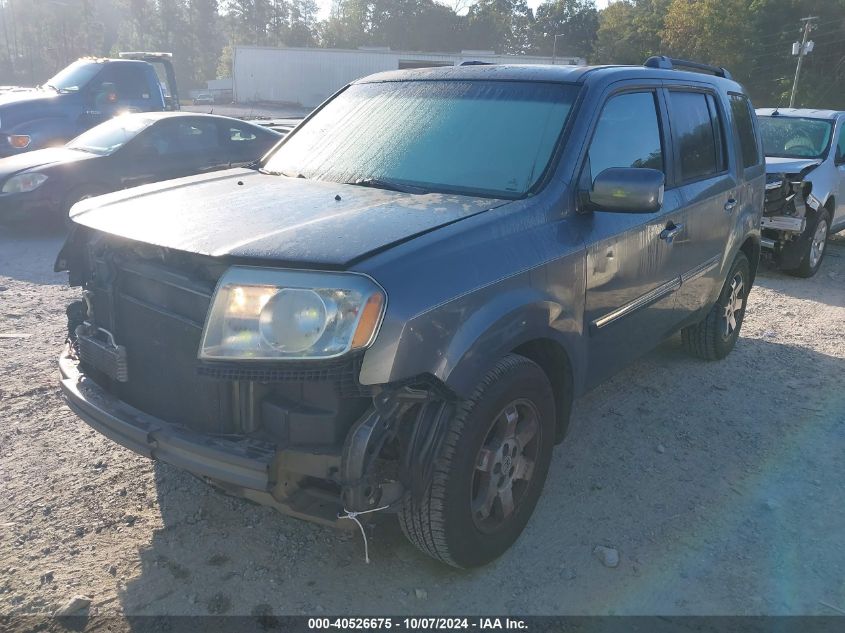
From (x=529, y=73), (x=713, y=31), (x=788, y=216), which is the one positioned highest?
(x=713, y=31)

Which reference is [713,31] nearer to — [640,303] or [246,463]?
[640,303]

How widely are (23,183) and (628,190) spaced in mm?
7663

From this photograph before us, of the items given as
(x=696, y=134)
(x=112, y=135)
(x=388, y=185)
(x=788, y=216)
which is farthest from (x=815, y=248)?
(x=112, y=135)

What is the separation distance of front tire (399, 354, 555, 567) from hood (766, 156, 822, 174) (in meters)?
6.42

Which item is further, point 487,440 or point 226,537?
point 226,537

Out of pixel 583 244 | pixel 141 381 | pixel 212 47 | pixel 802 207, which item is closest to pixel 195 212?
pixel 141 381

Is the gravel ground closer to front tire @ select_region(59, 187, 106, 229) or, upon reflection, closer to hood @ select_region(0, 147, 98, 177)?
front tire @ select_region(59, 187, 106, 229)

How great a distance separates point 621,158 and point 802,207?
5.43 meters

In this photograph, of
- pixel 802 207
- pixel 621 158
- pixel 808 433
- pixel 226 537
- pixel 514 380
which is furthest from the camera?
pixel 802 207

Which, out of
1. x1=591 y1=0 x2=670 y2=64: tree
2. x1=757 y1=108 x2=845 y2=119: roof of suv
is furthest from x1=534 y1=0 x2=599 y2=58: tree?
x1=757 y1=108 x2=845 y2=119: roof of suv

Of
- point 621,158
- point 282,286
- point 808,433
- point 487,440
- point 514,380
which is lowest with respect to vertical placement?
point 808,433

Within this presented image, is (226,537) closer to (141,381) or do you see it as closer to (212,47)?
(141,381)

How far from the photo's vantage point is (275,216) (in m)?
2.85

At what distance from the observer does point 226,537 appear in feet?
10.3
